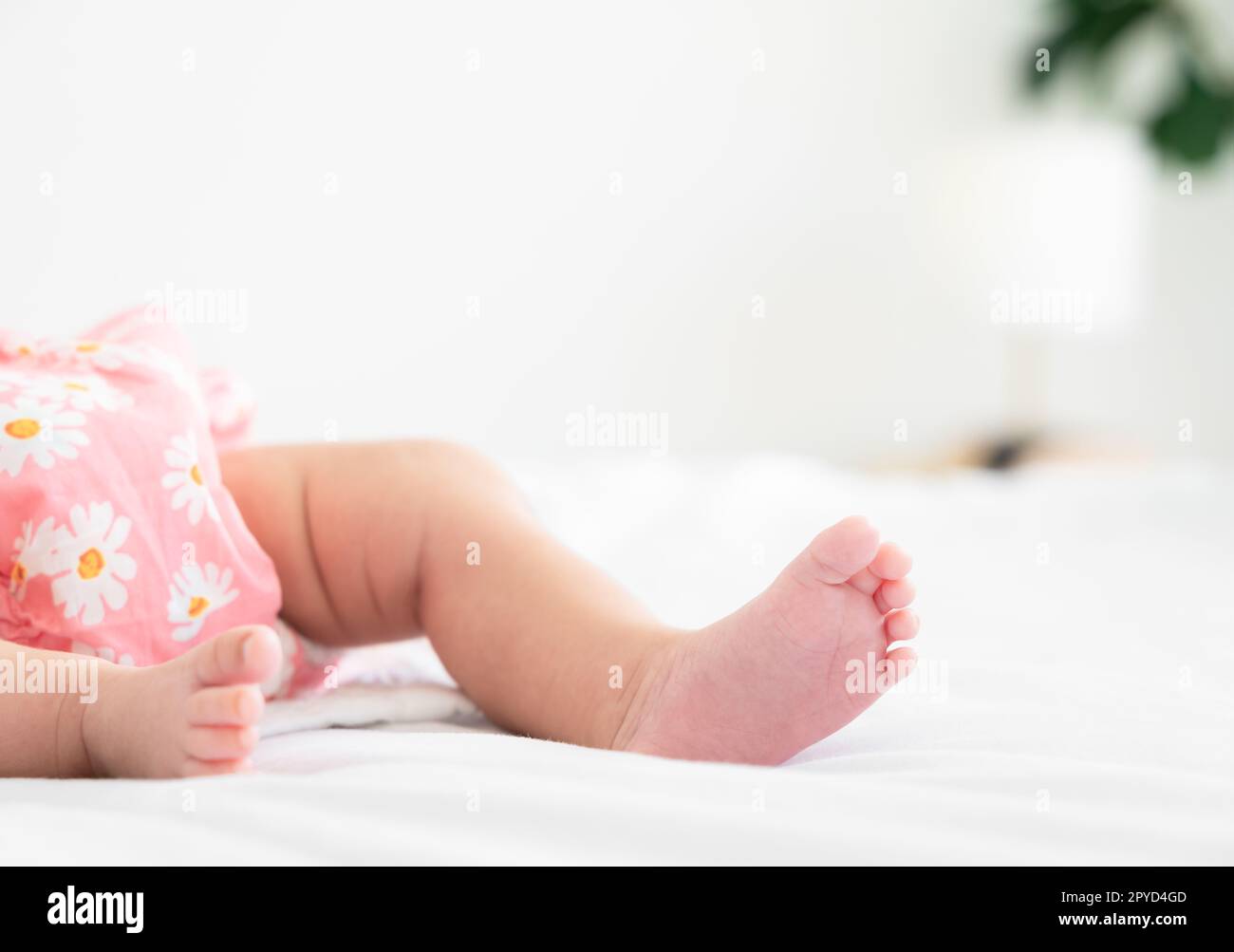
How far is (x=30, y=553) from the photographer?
28.1 inches

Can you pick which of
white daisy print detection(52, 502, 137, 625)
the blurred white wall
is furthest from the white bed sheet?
the blurred white wall

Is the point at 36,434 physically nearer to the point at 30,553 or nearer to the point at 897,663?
the point at 30,553

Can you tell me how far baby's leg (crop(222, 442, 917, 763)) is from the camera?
2.08 ft

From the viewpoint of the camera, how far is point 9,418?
0.74 m

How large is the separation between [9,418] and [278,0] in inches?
85.0

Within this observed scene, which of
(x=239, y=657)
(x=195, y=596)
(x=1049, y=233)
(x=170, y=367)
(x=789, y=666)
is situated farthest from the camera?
(x=1049, y=233)

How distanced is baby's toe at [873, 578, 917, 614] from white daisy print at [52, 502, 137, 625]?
1.41 ft

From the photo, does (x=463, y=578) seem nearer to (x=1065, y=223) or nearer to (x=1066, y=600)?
(x=1066, y=600)

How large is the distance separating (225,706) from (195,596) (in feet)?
0.77

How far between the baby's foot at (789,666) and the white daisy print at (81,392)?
394 millimetres

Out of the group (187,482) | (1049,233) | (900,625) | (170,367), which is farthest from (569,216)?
(900,625)

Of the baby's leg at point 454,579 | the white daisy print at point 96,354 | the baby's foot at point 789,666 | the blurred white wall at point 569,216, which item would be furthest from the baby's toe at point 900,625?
the blurred white wall at point 569,216
